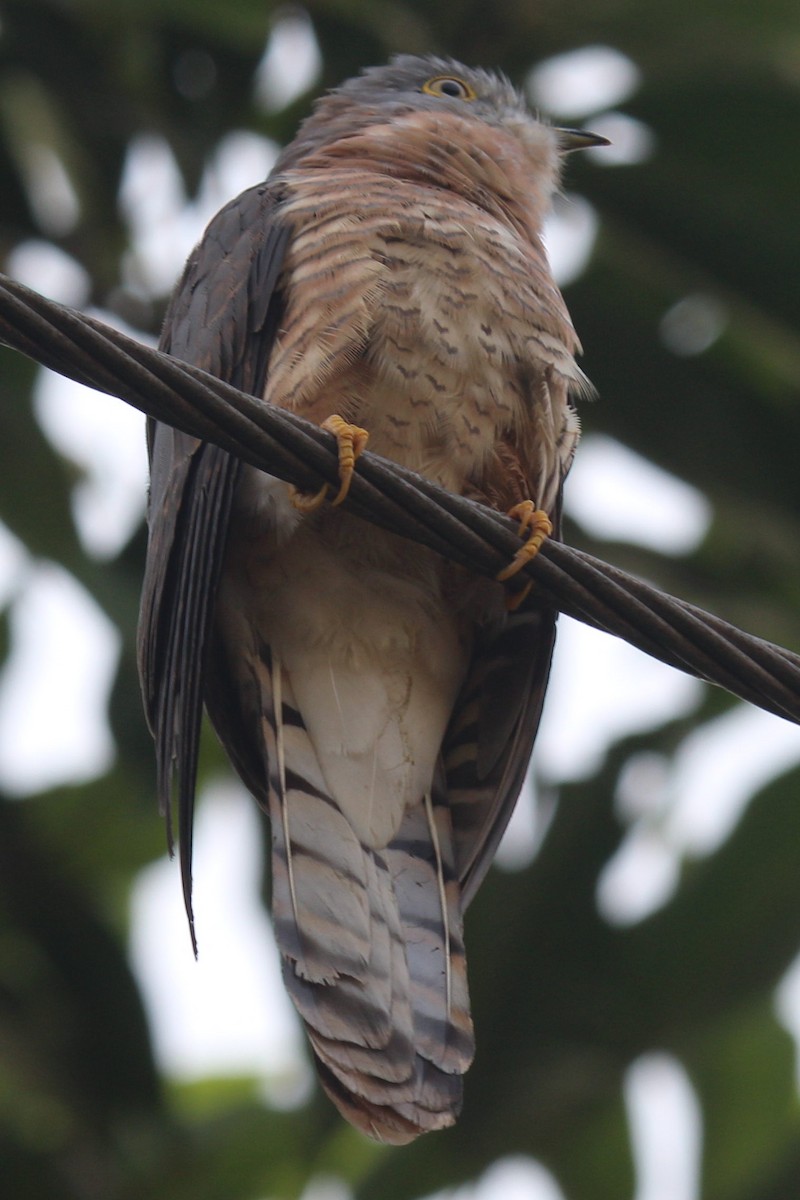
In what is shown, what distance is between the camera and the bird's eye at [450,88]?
15.3ft

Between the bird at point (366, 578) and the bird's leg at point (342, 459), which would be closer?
the bird's leg at point (342, 459)

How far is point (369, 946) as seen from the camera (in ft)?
9.86

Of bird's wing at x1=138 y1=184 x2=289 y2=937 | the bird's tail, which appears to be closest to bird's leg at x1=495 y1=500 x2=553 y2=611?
the bird's tail

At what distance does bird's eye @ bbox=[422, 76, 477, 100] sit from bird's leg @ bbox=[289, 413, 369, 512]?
6.20 ft

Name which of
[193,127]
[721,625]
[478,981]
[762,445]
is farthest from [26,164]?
[721,625]

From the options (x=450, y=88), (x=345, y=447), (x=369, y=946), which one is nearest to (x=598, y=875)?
(x=369, y=946)

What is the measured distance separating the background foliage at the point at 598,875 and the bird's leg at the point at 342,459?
1567 millimetres

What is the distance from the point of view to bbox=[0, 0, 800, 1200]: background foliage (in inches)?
185

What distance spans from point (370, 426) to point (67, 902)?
229cm

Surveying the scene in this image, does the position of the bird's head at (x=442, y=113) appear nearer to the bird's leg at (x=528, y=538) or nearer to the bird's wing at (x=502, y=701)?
the bird's wing at (x=502, y=701)

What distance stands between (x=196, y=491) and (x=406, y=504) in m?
0.88

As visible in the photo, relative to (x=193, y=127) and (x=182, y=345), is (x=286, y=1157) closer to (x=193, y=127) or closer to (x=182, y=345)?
(x=182, y=345)

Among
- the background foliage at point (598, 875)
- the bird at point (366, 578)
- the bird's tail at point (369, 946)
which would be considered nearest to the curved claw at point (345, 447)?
the bird at point (366, 578)

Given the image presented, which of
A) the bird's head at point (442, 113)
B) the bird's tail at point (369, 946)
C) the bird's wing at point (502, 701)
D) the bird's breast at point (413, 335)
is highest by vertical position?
the bird's head at point (442, 113)
